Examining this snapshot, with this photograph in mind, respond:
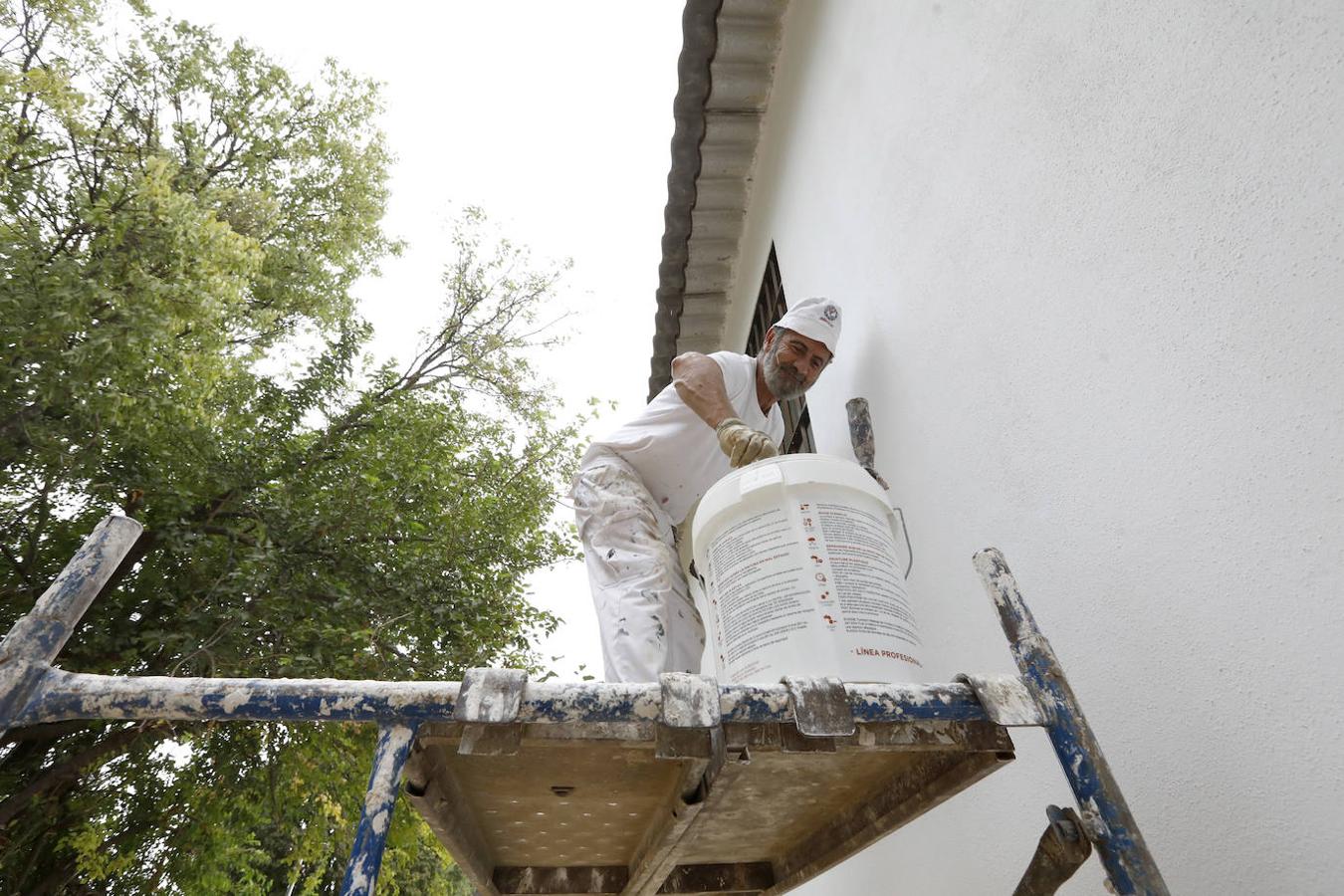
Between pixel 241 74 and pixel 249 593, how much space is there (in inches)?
269

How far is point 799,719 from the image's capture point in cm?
112

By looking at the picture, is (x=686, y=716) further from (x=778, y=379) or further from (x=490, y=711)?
(x=778, y=379)

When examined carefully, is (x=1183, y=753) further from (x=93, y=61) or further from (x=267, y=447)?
(x=93, y=61)

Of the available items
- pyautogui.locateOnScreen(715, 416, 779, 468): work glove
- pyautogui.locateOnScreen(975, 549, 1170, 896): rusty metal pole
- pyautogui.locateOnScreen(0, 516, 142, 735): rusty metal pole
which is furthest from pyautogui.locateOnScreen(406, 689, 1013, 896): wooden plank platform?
pyautogui.locateOnScreen(715, 416, 779, 468): work glove

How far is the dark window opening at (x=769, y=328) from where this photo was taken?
4102mm

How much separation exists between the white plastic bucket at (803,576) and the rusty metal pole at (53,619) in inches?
44.2

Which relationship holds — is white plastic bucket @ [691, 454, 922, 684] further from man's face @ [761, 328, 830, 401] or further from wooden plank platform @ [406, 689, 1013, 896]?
man's face @ [761, 328, 830, 401]

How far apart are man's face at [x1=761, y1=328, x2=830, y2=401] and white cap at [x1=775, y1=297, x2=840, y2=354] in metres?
0.03

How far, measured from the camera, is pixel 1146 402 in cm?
136

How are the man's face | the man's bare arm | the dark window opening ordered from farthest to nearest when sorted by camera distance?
the dark window opening < the man's face < the man's bare arm

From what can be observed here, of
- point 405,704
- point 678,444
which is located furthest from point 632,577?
point 405,704

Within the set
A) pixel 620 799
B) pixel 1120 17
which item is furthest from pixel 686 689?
pixel 1120 17

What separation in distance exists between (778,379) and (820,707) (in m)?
1.91

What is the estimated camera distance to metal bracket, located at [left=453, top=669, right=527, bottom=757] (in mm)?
1083
